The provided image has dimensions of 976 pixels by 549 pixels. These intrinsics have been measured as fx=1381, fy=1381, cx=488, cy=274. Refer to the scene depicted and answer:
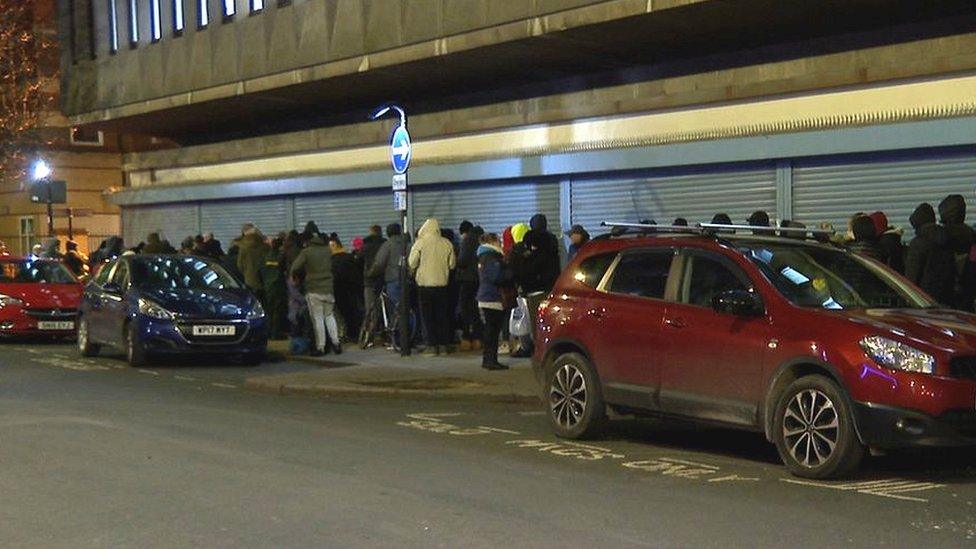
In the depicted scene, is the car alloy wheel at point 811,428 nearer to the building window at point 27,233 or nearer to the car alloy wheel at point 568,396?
the car alloy wheel at point 568,396

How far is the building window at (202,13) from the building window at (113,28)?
3847mm

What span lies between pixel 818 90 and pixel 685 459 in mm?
8578

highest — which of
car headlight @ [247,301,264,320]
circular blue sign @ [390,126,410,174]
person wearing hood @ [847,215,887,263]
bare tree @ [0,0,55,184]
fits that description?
bare tree @ [0,0,55,184]

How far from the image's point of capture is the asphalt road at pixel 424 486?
7.42 metres

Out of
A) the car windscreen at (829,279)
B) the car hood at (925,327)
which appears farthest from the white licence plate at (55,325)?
the car hood at (925,327)

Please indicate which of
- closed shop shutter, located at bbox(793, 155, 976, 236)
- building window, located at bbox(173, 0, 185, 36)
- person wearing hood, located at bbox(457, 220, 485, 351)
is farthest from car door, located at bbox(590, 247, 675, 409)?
building window, located at bbox(173, 0, 185, 36)

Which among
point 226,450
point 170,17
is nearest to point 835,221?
point 226,450

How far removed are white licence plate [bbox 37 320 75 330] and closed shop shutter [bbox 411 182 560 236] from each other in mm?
6002

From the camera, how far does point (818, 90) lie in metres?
17.4

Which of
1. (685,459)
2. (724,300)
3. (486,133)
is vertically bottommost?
(685,459)

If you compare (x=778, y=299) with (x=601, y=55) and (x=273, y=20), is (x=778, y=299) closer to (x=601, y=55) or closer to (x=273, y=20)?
(x=601, y=55)

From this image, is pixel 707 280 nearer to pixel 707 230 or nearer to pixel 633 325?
pixel 707 230

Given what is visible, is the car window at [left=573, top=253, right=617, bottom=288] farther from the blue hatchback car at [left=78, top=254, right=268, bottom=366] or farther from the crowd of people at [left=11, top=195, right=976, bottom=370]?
the blue hatchback car at [left=78, top=254, right=268, bottom=366]

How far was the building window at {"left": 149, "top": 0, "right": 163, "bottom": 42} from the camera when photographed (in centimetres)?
2858
